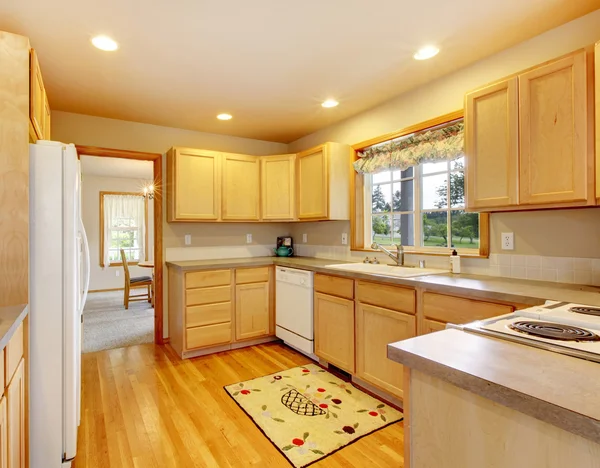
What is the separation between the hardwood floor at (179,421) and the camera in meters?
1.91

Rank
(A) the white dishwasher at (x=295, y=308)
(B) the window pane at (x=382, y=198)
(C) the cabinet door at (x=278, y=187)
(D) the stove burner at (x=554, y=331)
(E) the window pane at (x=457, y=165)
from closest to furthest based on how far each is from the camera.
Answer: (D) the stove burner at (x=554, y=331) < (E) the window pane at (x=457, y=165) < (A) the white dishwasher at (x=295, y=308) < (B) the window pane at (x=382, y=198) < (C) the cabinet door at (x=278, y=187)

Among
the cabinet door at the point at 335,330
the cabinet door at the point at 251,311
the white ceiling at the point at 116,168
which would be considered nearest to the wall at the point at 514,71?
the cabinet door at the point at 335,330

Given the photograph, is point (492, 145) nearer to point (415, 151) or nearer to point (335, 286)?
point (415, 151)

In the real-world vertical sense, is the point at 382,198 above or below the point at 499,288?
above

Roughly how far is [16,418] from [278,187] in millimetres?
3011

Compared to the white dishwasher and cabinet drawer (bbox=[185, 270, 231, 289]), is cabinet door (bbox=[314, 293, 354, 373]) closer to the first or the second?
the white dishwasher

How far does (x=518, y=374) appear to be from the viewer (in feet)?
2.57

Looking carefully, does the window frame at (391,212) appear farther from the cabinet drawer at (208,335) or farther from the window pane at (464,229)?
the cabinet drawer at (208,335)

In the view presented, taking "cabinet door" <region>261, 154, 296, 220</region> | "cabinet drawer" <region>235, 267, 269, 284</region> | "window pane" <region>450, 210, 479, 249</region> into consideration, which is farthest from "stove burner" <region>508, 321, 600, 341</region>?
A: "cabinet door" <region>261, 154, 296, 220</region>

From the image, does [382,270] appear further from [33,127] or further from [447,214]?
[33,127]

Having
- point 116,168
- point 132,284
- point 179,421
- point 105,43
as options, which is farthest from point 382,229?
point 116,168

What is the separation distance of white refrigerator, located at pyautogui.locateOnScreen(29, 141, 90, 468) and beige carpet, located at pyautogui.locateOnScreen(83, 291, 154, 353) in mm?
2052

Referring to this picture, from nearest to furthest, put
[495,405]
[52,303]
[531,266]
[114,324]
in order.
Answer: [495,405], [52,303], [531,266], [114,324]

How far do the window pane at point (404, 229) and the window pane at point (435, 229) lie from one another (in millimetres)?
117
